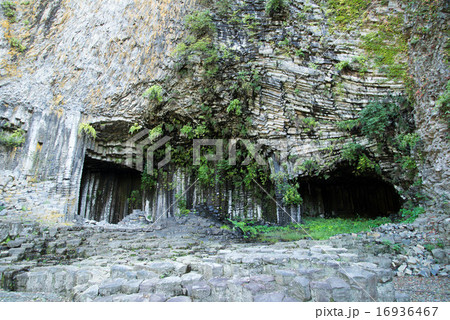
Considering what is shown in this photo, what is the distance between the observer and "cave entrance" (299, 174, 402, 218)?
13.5 metres

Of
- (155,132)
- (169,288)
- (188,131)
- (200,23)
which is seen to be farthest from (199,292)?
(200,23)

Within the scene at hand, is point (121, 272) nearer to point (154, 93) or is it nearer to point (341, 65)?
point (154, 93)

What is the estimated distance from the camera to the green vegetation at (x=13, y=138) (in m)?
11.8

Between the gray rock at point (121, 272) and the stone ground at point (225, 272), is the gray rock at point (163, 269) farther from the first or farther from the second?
the gray rock at point (121, 272)

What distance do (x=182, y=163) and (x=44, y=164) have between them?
6.52m

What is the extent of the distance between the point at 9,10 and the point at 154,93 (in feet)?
34.5

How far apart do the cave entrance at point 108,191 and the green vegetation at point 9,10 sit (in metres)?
9.18

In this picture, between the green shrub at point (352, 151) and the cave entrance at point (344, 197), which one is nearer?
the green shrub at point (352, 151)

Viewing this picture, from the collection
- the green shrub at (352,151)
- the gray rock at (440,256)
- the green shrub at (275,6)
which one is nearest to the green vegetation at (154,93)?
the green shrub at (275,6)

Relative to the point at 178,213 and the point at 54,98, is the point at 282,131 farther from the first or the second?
the point at 54,98

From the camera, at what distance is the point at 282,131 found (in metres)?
11.7

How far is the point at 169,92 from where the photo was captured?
12672 mm

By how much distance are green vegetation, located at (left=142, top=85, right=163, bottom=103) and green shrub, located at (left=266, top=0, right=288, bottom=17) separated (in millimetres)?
6092

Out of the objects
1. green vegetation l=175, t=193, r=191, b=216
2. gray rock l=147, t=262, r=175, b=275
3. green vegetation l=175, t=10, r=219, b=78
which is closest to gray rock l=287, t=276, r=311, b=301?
gray rock l=147, t=262, r=175, b=275
